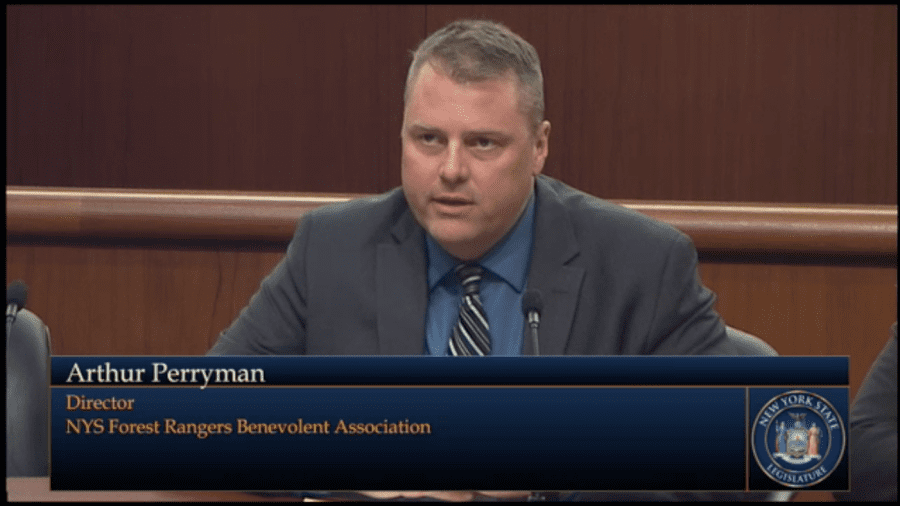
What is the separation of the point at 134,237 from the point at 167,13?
55 cm

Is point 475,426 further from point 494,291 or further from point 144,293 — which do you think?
point 144,293

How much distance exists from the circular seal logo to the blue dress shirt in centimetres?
35

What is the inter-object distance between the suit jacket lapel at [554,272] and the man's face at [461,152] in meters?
0.09

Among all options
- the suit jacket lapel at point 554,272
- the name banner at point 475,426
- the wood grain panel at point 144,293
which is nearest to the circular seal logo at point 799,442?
the name banner at point 475,426

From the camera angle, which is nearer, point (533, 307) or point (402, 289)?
point (533, 307)

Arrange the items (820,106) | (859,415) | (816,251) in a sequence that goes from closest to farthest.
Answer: (859,415)
(816,251)
(820,106)

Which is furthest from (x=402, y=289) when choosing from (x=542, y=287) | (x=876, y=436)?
(x=876, y=436)

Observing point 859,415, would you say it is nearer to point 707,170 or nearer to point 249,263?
point 707,170

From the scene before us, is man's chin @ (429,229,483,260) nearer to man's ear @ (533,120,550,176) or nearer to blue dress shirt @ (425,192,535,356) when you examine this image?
blue dress shirt @ (425,192,535,356)

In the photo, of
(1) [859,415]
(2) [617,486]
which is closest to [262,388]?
(2) [617,486]

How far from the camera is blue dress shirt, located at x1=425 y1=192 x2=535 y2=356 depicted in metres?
1.57

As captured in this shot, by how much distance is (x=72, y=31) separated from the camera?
8.51 feet

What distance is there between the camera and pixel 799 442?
141 cm

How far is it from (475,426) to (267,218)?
3.71 ft
